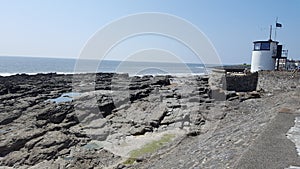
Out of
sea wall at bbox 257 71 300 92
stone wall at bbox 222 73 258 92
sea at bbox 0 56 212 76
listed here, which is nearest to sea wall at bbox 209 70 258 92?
stone wall at bbox 222 73 258 92

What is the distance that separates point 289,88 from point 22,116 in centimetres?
1716

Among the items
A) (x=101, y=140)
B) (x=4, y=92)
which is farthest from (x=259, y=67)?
(x=4, y=92)

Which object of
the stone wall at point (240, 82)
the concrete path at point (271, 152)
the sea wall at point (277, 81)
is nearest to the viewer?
the concrete path at point (271, 152)

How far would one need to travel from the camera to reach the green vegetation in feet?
35.1

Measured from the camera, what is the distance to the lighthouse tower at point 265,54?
22828 mm

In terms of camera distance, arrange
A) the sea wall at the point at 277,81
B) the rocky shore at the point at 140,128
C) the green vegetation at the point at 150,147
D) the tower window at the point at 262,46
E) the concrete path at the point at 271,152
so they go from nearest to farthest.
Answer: the concrete path at the point at 271,152, the rocky shore at the point at 140,128, the green vegetation at the point at 150,147, the sea wall at the point at 277,81, the tower window at the point at 262,46

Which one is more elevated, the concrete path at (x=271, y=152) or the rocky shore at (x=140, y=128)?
the concrete path at (x=271, y=152)

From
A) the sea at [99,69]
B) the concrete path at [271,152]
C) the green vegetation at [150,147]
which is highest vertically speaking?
the concrete path at [271,152]

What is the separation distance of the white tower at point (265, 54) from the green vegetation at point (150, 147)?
1390 cm

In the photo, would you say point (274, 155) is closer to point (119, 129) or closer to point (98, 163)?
point (98, 163)

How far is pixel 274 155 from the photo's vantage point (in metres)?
4.68

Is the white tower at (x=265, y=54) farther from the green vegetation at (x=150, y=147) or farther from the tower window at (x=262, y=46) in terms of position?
the green vegetation at (x=150, y=147)

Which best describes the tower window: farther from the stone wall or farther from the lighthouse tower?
the stone wall

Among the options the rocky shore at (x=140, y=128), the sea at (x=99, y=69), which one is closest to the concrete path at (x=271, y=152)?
the rocky shore at (x=140, y=128)
